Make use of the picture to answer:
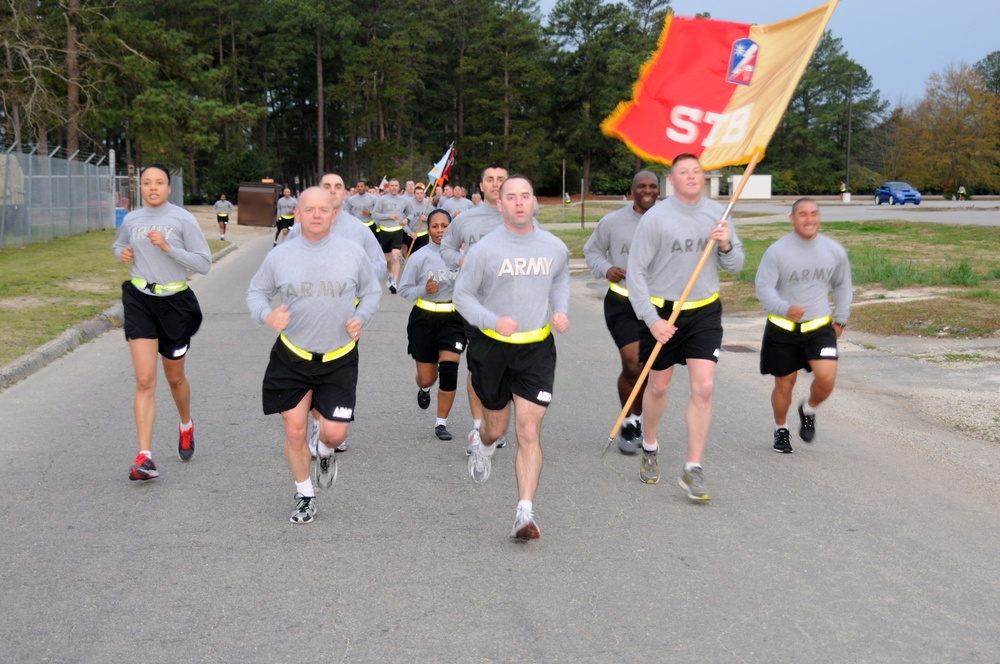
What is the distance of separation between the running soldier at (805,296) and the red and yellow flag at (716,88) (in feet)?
2.24

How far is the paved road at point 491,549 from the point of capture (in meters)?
4.36

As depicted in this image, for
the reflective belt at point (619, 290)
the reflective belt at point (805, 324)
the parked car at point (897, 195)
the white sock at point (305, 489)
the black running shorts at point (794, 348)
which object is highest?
the parked car at point (897, 195)

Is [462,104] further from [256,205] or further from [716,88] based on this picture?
[716,88]

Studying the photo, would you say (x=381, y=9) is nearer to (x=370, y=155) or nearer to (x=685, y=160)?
(x=370, y=155)

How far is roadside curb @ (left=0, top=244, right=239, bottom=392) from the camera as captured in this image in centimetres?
1038

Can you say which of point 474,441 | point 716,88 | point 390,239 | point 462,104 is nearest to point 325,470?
point 474,441

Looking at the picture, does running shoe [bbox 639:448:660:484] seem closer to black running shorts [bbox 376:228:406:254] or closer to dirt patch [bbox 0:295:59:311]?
dirt patch [bbox 0:295:59:311]

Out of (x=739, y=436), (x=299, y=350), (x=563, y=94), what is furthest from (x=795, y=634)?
(x=563, y=94)

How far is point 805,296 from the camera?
25.3 feet

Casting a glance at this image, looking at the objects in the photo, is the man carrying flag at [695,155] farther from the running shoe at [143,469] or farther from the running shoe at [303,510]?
the running shoe at [143,469]

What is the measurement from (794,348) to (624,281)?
1280 mm

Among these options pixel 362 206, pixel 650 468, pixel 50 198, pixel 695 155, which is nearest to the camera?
pixel 650 468

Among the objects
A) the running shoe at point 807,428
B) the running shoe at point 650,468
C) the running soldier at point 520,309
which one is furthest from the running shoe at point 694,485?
the running shoe at point 807,428

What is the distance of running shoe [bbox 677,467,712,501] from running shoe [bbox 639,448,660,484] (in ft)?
1.48
